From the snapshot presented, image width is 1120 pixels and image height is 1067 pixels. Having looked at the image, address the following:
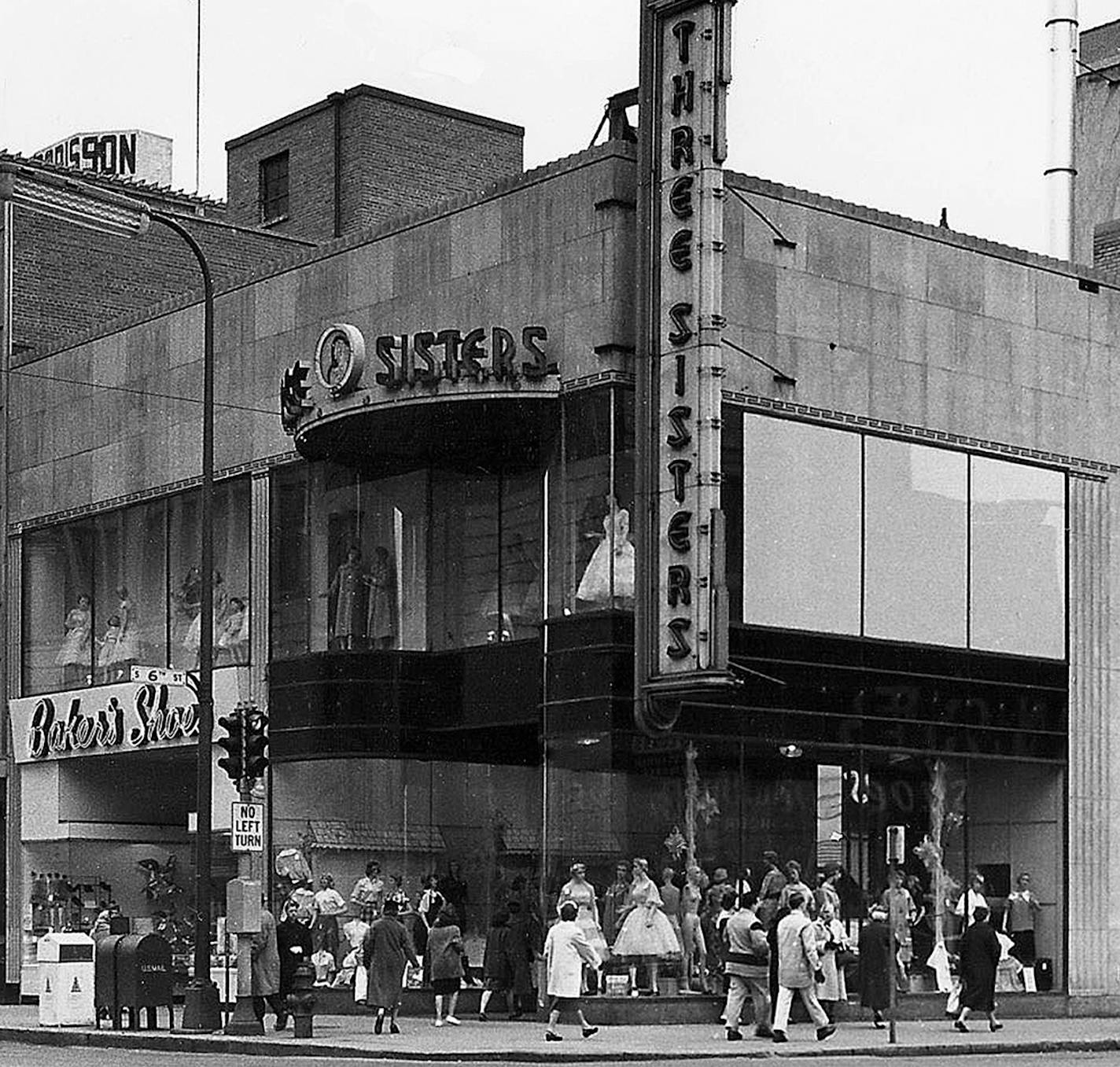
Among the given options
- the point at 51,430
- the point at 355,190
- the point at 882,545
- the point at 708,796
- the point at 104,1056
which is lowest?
the point at 104,1056

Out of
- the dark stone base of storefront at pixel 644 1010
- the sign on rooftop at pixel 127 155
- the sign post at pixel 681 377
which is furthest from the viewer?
the sign on rooftop at pixel 127 155

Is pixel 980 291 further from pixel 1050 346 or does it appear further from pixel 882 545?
pixel 882 545

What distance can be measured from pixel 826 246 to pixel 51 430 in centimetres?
1612

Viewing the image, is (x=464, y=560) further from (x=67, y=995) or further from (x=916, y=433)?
(x=67, y=995)

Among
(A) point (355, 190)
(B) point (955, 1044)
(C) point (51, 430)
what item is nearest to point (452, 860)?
(B) point (955, 1044)

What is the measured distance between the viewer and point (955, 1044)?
93.1 ft

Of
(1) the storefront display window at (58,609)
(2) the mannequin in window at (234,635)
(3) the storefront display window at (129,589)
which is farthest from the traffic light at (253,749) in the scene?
(1) the storefront display window at (58,609)

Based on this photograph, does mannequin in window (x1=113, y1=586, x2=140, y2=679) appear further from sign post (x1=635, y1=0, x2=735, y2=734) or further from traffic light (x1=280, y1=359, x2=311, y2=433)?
sign post (x1=635, y1=0, x2=735, y2=734)

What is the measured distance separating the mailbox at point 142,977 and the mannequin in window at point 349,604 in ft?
17.7

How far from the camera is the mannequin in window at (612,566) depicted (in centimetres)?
3209

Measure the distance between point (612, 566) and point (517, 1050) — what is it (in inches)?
301

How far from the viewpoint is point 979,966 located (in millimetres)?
30281

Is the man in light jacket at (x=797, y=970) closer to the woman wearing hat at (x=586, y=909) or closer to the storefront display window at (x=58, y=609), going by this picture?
the woman wearing hat at (x=586, y=909)

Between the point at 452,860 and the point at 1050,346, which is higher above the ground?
the point at 1050,346
